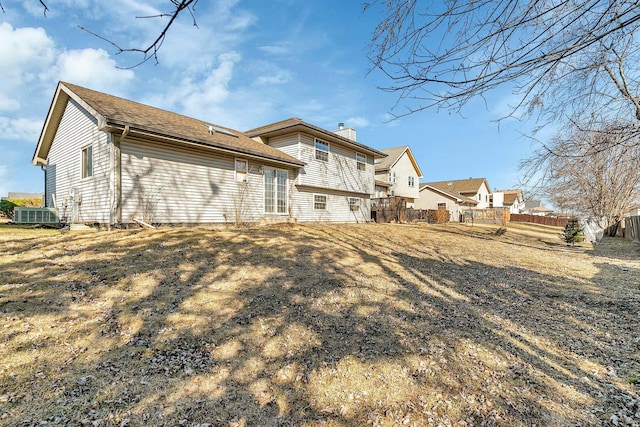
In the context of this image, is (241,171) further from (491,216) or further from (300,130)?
(491,216)

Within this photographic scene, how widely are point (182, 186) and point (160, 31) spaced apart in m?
8.99

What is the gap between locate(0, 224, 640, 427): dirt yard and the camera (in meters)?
2.58

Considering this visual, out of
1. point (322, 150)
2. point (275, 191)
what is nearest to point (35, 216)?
point (275, 191)

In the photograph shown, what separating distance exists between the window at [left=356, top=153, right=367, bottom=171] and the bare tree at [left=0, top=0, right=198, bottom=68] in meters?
17.1

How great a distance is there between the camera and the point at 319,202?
16422mm

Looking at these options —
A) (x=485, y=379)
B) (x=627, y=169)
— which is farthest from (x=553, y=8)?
(x=627, y=169)

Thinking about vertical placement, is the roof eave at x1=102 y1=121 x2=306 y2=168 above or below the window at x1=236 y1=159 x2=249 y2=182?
above

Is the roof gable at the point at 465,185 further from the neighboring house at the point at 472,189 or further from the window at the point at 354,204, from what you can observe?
the window at the point at 354,204

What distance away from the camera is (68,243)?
6895mm

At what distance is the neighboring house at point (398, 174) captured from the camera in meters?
26.7

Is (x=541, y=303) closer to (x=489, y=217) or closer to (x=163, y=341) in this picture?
(x=163, y=341)

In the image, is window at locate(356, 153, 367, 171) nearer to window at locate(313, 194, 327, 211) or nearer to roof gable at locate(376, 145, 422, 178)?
window at locate(313, 194, 327, 211)

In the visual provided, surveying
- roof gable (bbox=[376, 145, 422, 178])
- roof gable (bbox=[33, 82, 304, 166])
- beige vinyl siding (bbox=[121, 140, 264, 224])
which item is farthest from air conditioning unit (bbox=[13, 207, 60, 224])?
roof gable (bbox=[376, 145, 422, 178])

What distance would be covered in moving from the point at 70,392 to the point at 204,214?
8804mm
